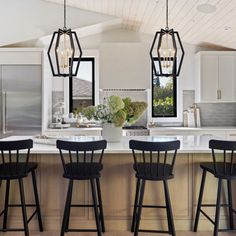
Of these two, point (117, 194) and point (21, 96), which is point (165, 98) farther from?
point (117, 194)

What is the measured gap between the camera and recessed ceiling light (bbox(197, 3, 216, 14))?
13.9ft

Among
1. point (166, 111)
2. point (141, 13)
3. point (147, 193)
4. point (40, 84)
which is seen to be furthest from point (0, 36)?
point (147, 193)

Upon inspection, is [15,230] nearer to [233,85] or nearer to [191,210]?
[191,210]

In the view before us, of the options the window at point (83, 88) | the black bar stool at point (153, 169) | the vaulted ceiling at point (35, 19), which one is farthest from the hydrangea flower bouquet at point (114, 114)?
the window at point (83, 88)

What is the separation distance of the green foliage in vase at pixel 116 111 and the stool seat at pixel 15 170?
2.88ft

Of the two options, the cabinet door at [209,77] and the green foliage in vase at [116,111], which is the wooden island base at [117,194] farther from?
the cabinet door at [209,77]

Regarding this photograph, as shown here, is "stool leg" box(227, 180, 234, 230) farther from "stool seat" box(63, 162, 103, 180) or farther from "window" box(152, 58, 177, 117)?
"window" box(152, 58, 177, 117)

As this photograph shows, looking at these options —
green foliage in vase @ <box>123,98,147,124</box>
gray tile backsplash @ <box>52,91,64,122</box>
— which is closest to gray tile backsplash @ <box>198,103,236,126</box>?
gray tile backsplash @ <box>52,91,64,122</box>

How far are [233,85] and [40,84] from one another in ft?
11.2

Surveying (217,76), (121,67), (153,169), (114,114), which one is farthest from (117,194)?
(217,76)

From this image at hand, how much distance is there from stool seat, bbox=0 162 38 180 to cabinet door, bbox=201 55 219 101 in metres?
3.71

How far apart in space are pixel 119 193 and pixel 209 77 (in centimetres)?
332

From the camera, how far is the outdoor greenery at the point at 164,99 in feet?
20.4

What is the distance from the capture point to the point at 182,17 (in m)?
4.87
